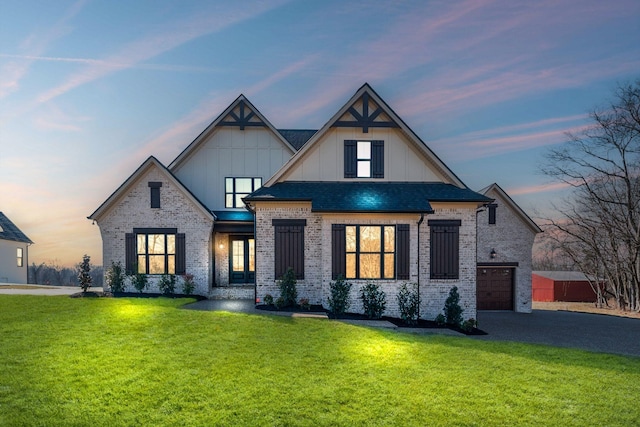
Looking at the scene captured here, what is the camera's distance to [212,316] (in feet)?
41.6

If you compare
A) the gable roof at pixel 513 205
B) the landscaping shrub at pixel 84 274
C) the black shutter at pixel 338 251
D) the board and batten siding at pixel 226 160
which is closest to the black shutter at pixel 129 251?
the landscaping shrub at pixel 84 274

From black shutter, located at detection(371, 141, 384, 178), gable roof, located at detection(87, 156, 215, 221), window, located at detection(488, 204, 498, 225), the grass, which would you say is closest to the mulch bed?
the grass

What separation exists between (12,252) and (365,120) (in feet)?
121

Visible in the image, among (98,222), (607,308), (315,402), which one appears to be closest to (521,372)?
(315,402)

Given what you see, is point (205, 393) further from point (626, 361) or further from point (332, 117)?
point (332, 117)

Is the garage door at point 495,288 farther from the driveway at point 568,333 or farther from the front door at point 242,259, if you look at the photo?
the front door at point 242,259

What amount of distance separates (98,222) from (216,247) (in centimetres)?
587

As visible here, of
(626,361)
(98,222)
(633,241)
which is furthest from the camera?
(633,241)

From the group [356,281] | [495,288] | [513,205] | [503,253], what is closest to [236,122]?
[356,281]

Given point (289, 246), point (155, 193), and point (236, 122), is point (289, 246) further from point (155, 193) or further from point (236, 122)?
point (236, 122)

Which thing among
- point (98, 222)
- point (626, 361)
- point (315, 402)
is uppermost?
point (98, 222)

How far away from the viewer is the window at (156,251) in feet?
61.1

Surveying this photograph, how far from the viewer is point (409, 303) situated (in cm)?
1479

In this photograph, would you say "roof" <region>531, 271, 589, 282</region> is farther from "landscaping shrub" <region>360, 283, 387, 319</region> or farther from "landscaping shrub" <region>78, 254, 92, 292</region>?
"landscaping shrub" <region>78, 254, 92, 292</region>
